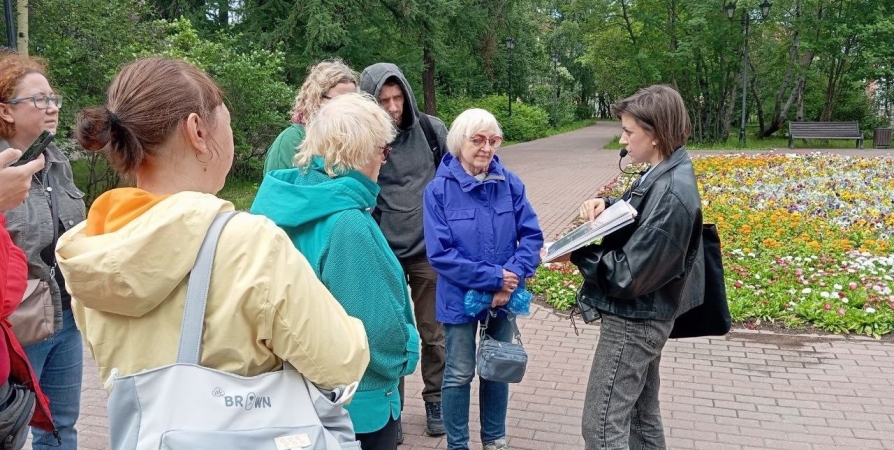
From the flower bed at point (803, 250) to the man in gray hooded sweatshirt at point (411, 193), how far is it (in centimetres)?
277

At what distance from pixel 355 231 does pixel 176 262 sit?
847 millimetres

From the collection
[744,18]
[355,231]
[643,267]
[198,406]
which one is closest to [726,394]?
[643,267]

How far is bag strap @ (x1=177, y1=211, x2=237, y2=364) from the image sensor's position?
4.78 ft

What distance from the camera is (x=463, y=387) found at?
354cm

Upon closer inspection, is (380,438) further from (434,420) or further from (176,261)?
(434,420)

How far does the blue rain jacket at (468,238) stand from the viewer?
11.2 feet

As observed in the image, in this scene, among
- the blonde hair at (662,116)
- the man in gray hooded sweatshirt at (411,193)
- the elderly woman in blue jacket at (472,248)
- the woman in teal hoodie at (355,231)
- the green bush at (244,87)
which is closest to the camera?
the woman in teal hoodie at (355,231)

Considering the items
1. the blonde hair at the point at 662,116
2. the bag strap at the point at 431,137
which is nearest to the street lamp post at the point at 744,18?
the bag strap at the point at 431,137

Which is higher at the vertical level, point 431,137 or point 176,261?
point 431,137

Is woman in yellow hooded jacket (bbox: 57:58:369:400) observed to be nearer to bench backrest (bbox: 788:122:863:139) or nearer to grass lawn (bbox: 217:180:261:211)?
grass lawn (bbox: 217:180:261:211)

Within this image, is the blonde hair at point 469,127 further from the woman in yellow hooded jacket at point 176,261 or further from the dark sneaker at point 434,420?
the woman in yellow hooded jacket at point 176,261

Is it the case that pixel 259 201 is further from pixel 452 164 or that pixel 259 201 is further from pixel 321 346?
pixel 452 164

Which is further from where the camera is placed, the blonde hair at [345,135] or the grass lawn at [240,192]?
the grass lawn at [240,192]

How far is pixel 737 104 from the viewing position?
101 ft
